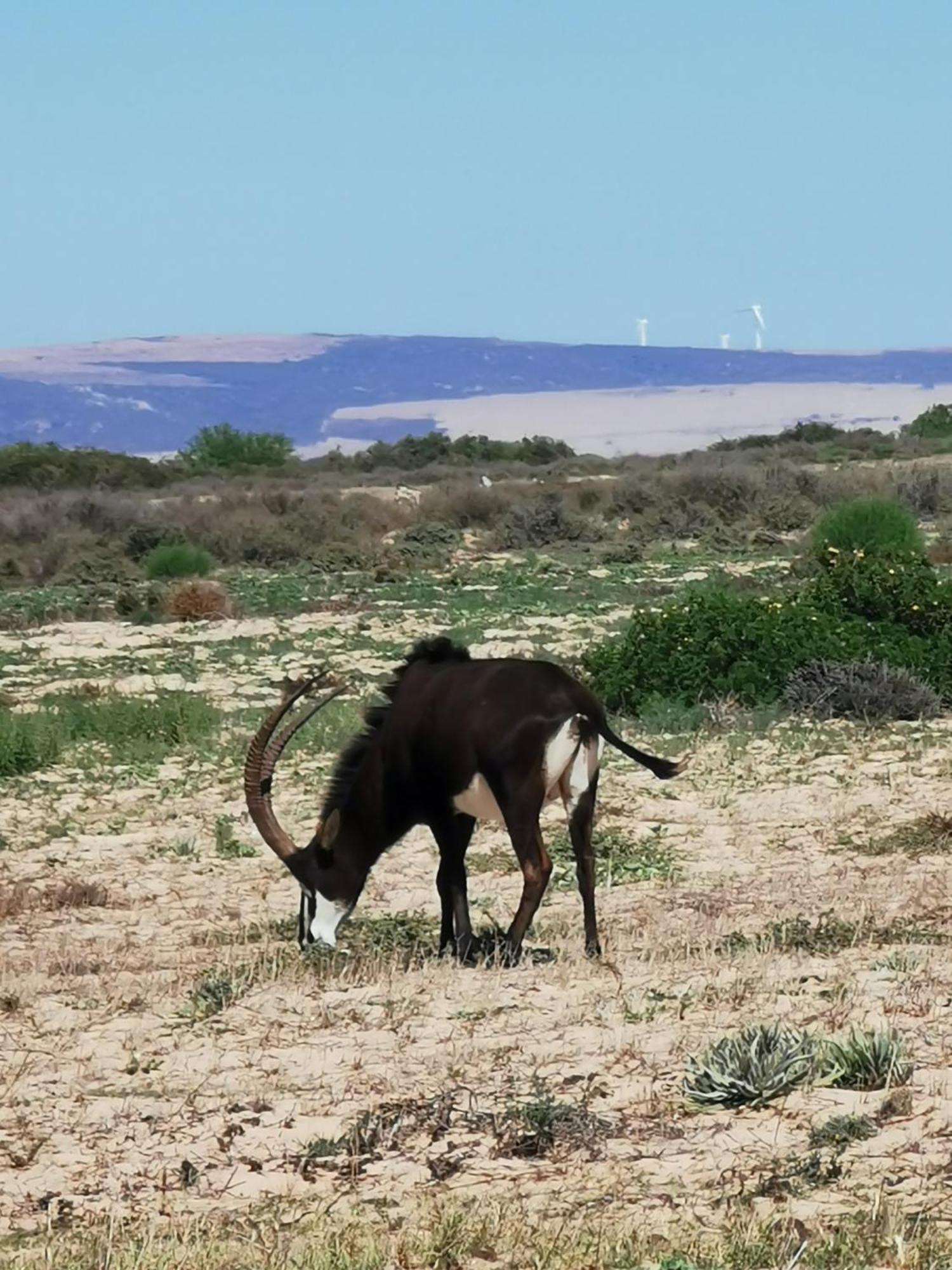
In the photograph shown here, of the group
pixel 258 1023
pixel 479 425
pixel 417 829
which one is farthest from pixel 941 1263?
pixel 479 425

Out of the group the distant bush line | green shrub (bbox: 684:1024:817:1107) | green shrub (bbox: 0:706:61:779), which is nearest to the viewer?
green shrub (bbox: 684:1024:817:1107)

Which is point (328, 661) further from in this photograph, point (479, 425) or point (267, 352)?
point (267, 352)

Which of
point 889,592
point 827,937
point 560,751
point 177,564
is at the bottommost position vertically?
point 177,564

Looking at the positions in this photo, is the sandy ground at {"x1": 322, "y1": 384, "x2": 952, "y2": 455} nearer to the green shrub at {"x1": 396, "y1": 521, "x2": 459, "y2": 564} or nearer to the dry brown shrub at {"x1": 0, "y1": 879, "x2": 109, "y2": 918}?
the green shrub at {"x1": 396, "y1": 521, "x2": 459, "y2": 564}

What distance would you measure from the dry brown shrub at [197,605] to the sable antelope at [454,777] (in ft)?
54.7

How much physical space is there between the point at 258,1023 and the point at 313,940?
151 cm

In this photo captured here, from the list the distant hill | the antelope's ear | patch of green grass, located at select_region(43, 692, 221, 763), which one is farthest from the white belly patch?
the distant hill

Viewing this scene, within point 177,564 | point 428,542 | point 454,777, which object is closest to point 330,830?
point 454,777

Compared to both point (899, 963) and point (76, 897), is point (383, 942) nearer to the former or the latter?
point (899, 963)

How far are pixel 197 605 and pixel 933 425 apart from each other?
156 ft

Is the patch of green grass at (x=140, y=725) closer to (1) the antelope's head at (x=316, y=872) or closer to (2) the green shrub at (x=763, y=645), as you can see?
(2) the green shrub at (x=763, y=645)

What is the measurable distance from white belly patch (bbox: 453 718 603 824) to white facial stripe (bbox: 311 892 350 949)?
794mm

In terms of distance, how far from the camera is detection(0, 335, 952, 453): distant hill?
455 feet

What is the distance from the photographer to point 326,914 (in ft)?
29.8
